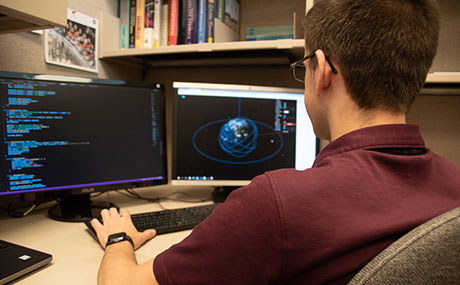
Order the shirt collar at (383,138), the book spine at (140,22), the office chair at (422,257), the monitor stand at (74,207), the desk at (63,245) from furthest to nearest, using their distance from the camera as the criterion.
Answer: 1. the book spine at (140,22)
2. the monitor stand at (74,207)
3. the desk at (63,245)
4. the shirt collar at (383,138)
5. the office chair at (422,257)

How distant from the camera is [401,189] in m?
0.42

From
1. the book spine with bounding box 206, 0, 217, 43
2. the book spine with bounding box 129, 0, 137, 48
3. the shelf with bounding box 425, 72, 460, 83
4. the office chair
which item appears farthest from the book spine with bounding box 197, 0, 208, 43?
the office chair

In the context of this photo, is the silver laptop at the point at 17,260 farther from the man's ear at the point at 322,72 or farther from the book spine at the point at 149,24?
the book spine at the point at 149,24

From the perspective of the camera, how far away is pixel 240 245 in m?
0.41

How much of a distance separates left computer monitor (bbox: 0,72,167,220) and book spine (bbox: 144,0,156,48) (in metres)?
0.24

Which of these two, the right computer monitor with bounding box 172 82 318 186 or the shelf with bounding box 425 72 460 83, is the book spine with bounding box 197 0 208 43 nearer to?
the right computer monitor with bounding box 172 82 318 186

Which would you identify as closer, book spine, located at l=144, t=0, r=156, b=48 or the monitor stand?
the monitor stand

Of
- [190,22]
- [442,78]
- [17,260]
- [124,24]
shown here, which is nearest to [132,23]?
[124,24]

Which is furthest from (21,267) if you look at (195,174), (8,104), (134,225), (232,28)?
(232,28)

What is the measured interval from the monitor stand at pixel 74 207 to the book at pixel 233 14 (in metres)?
0.79

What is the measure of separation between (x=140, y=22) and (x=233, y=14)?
1.18ft

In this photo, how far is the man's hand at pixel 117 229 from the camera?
2.40 ft

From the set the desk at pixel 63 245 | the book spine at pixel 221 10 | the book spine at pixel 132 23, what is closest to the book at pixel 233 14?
the book spine at pixel 221 10

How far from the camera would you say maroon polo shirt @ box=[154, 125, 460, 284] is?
39 cm
